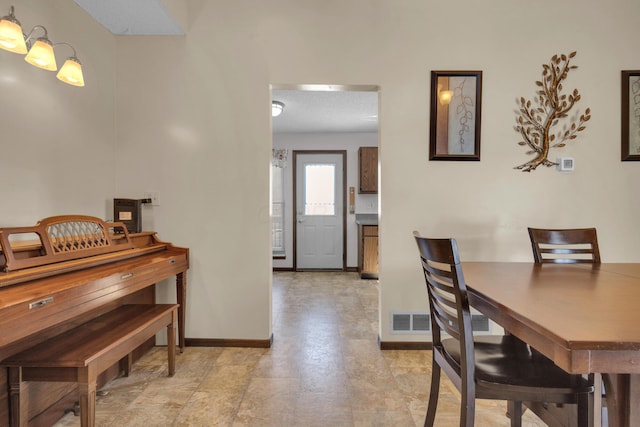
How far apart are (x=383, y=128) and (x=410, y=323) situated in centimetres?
157

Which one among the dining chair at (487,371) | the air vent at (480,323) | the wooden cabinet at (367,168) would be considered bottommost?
the air vent at (480,323)

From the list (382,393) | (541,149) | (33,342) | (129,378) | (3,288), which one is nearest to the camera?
(3,288)

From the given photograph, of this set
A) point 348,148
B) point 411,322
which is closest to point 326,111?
point 348,148

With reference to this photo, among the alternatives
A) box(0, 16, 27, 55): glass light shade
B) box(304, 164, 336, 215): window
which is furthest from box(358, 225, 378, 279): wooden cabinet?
box(0, 16, 27, 55): glass light shade

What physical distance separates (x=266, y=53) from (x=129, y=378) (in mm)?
2509

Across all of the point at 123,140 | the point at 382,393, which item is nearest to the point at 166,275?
the point at 123,140

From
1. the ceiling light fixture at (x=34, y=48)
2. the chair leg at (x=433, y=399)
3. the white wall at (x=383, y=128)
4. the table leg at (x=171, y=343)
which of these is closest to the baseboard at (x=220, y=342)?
the white wall at (x=383, y=128)

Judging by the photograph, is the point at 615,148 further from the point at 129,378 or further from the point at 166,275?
the point at 129,378

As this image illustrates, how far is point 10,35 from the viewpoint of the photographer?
Result: 134 cm

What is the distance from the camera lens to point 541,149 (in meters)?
2.52

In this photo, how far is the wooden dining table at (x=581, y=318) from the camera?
0.79 m

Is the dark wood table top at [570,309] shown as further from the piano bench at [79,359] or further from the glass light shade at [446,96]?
the piano bench at [79,359]

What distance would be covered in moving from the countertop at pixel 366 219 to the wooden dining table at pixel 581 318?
3.40 meters

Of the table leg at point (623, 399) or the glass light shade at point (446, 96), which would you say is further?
the glass light shade at point (446, 96)
